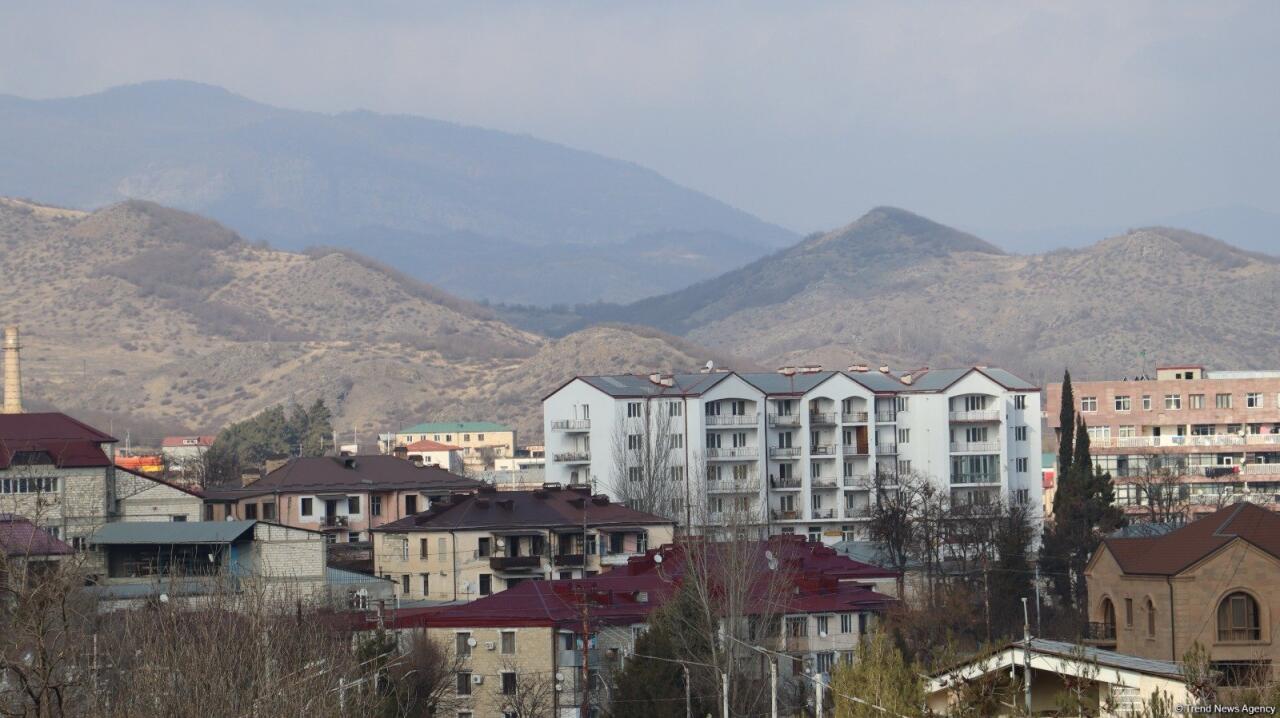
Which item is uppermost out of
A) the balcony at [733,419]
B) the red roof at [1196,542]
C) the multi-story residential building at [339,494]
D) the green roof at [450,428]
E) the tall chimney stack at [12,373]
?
the tall chimney stack at [12,373]

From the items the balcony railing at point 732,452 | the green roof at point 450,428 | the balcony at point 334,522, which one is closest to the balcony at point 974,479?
the balcony railing at point 732,452

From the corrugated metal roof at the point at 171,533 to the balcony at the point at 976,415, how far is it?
4730cm

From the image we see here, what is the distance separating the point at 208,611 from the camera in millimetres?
45688

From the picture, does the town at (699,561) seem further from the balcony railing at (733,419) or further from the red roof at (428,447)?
the red roof at (428,447)

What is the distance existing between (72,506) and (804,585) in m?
27.4

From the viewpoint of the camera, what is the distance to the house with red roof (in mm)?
49500

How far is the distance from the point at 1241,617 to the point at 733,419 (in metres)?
55.7

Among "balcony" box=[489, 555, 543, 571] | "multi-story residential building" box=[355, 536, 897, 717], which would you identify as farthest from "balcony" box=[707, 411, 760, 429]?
"multi-story residential building" box=[355, 536, 897, 717]

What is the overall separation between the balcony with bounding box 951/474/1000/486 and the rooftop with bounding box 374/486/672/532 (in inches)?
1183

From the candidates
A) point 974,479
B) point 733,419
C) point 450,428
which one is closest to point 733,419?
point 733,419

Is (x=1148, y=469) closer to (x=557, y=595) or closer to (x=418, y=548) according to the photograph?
(x=418, y=548)

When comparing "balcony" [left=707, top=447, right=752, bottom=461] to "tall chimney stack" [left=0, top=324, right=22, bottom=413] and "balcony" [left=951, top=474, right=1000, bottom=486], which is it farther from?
"tall chimney stack" [left=0, top=324, right=22, bottom=413]

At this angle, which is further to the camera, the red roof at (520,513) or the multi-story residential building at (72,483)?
the red roof at (520,513)

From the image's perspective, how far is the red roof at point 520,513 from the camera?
7456cm
